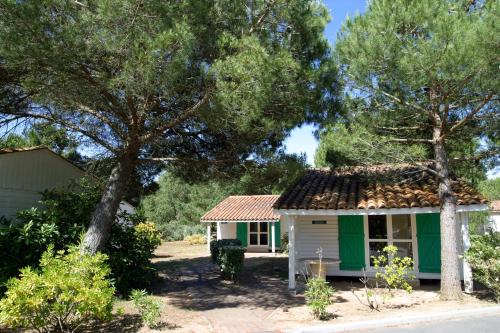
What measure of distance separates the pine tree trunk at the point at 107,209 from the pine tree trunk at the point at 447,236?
7630mm

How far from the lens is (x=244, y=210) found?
86.4ft

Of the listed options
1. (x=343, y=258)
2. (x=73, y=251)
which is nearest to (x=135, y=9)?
(x=73, y=251)

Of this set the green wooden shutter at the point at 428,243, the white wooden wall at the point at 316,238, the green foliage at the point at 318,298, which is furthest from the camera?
the white wooden wall at the point at 316,238

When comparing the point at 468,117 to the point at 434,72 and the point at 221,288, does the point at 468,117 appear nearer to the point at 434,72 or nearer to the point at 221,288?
the point at 434,72

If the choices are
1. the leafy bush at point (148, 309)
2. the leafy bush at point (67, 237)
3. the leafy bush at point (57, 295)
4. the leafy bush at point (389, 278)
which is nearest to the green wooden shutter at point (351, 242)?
the leafy bush at point (389, 278)

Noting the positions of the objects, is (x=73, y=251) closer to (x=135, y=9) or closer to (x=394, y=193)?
(x=135, y=9)

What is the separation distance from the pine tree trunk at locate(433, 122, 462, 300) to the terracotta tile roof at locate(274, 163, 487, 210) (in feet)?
1.55

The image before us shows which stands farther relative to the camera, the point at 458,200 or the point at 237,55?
the point at 458,200

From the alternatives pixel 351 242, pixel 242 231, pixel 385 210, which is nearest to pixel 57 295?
pixel 385 210

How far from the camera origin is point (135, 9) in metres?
7.27

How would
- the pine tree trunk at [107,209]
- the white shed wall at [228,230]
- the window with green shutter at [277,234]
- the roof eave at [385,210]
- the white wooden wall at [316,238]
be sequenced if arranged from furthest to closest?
the white shed wall at [228,230]
the window with green shutter at [277,234]
the white wooden wall at [316,238]
the roof eave at [385,210]
the pine tree trunk at [107,209]

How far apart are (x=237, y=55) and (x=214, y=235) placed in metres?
23.9

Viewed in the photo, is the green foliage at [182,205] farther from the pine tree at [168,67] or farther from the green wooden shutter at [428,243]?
the pine tree at [168,67]

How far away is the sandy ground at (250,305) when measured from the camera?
7652 mm
